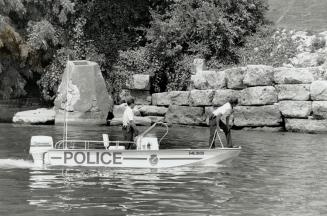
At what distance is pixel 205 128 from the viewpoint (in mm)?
32656

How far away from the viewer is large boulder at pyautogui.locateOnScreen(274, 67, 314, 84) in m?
31.3

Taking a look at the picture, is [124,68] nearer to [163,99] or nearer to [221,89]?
[163,99]

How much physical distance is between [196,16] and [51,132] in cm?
1237

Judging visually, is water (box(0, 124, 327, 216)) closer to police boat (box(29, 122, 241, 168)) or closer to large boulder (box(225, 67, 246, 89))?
police boat (box(29, 122, 241, 168))

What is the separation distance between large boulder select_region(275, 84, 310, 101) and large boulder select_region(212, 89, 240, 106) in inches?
81.1

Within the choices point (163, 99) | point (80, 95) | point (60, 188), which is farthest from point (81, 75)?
point (60, 188)

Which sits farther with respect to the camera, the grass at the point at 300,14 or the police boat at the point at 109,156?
the grass at the point at 300,14

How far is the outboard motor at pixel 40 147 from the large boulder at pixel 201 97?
15656 millimetres

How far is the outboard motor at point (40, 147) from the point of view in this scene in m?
18.4

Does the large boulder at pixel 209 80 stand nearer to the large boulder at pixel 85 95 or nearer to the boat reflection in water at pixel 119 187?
the large boulder at pixel 85 95

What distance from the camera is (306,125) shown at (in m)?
30.6

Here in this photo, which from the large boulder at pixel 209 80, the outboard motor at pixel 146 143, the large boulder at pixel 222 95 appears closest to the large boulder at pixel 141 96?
the large boulder at pixel 209 80

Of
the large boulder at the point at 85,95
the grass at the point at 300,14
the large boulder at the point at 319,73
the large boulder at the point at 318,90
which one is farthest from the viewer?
the grass at the point at 300,14

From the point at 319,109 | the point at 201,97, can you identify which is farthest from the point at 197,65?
the point at 319,109
